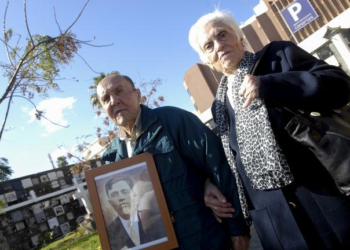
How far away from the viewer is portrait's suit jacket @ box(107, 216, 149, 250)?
148cm

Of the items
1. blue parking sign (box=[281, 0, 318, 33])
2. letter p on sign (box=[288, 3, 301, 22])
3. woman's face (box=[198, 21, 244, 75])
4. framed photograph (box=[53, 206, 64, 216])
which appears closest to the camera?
woman's face (box=[198, 21, 244, 75])

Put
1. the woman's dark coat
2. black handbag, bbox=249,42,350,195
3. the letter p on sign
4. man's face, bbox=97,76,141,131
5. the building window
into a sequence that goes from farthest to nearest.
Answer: the letter p on sign
the building window
man's face, bbox=97,76,141,131
the woman's dark coat
black handbag, bbox=249,42,350,195

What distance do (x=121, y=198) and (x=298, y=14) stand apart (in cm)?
3036

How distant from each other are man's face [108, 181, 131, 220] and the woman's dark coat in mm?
817

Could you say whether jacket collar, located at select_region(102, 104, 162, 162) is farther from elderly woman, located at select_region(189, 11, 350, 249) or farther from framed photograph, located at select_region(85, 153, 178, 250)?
elderly woman, located at select_region(189, 11, 350, 249)

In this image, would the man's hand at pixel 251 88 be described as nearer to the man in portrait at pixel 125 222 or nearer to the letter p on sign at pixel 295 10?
the man in portrait at pixel 125 222

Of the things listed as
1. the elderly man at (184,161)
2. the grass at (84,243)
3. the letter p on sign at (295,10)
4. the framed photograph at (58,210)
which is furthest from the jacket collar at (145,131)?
the framed photograph at (58,210)

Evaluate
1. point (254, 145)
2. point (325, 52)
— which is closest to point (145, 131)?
point (254, 145)

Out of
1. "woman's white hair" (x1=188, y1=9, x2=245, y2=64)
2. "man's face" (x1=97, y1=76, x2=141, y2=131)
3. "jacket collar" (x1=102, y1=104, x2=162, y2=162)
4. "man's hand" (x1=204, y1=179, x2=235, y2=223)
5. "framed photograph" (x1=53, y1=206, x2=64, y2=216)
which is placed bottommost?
"man's hand" (x1=204, y1=179, x2=235, y2=223)

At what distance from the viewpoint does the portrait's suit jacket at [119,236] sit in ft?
4.85

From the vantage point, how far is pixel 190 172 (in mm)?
1634

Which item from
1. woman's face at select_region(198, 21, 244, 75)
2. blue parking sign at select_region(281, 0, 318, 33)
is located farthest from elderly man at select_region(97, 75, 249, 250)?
blue parking sign at select_region(281, 0, 318, 33)

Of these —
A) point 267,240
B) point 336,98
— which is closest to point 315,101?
point 336,98

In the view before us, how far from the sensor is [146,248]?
1.47 meters
